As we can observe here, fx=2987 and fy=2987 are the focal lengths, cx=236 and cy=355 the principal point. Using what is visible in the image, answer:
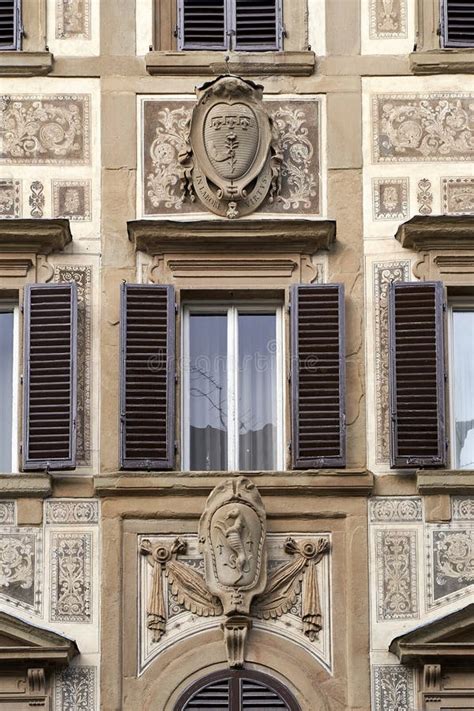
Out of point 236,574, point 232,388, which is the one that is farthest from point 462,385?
point 236,574

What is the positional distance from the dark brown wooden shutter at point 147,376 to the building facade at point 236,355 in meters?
0.02

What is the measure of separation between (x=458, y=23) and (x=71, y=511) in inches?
219

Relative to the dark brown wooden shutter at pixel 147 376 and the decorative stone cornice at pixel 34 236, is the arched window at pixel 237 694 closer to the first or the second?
the dark brown wooden shutter at pixel 147 376

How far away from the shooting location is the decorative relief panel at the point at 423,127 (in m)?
25.8

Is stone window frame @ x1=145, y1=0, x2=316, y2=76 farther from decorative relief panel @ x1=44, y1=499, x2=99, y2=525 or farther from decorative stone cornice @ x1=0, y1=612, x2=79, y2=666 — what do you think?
decorative stone cornice @ x1=0, y1=612, x2=79, y2=666

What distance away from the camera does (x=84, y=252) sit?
2564 centimetres

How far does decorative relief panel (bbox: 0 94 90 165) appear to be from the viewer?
25.8 m

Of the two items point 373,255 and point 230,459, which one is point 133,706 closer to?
point 230,459

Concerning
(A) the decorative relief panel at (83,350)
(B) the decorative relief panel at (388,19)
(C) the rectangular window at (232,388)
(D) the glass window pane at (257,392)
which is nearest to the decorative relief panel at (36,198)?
(A) the decorative relief panel at (83,350)

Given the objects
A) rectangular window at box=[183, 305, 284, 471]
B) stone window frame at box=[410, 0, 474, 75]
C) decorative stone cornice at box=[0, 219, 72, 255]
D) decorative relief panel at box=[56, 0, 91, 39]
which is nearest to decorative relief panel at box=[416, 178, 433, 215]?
stone window frame at box=[410, 0, 474, 75]

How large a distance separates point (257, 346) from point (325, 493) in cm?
157

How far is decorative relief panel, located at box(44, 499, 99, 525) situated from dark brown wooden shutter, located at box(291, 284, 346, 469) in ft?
5.69

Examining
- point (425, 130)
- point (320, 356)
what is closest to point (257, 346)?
point (320, 356)

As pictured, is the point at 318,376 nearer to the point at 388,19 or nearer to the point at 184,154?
the point at 184,154
